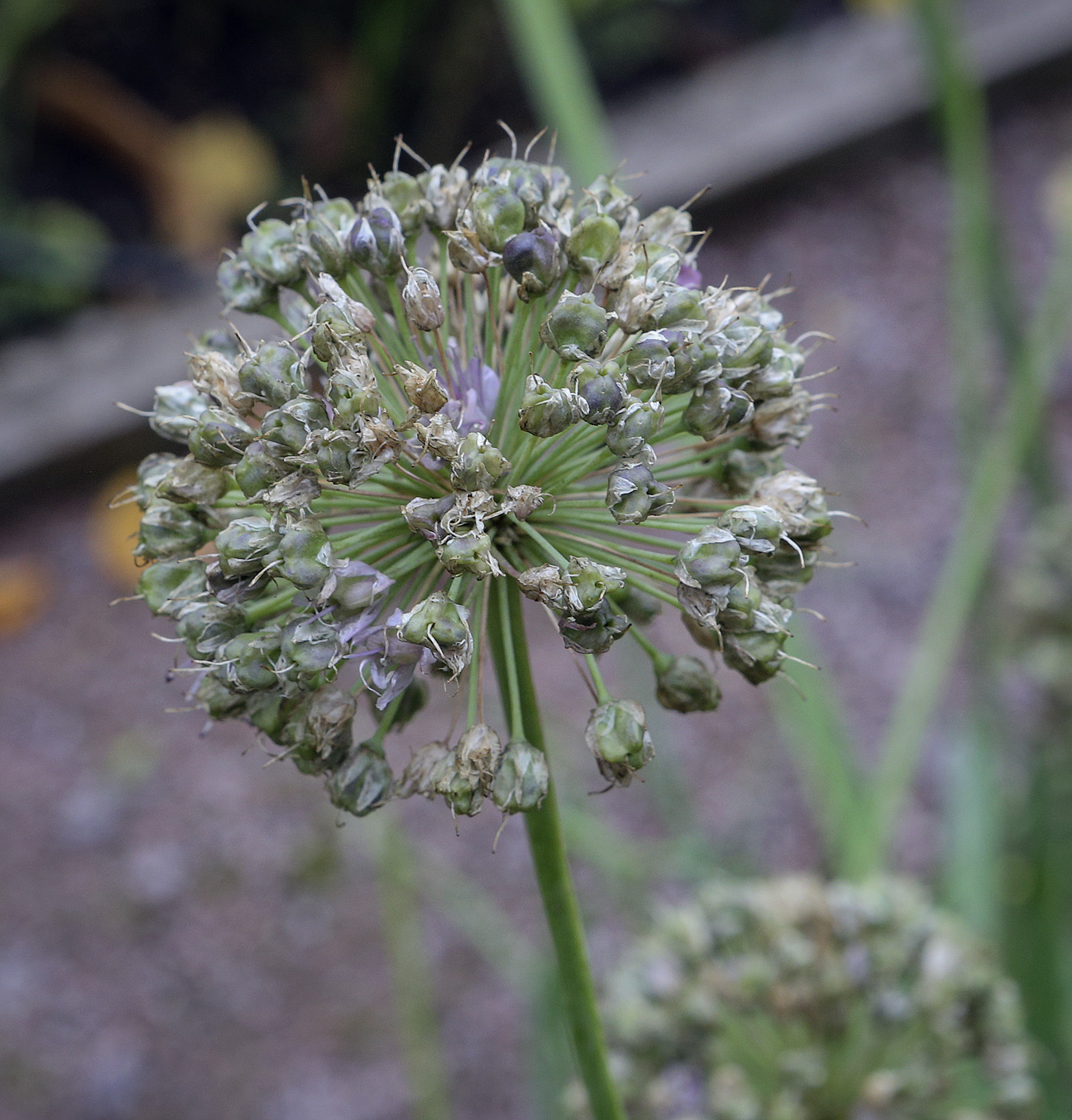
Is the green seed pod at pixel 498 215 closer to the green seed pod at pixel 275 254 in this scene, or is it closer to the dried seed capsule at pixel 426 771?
the green seed pod at pixel 275 254

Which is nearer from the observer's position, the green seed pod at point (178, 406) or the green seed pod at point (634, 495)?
the green seed pod at point (634, 495)

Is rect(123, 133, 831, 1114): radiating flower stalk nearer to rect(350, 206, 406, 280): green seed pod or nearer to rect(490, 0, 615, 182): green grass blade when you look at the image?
rect(350, 206, 406, 280): green seed pod

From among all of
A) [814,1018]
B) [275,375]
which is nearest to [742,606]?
[275,375]

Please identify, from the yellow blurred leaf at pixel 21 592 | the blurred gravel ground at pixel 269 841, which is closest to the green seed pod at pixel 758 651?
the blurred gravel ground at pixel 269 841

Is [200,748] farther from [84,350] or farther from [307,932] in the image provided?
[84,350]

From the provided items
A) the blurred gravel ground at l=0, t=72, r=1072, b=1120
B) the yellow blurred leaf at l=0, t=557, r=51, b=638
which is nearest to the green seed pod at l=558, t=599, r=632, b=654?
the blurred gravel ground at l=0, t=72, r=1072, b=1120
